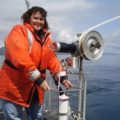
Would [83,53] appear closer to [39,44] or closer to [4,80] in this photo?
[39,44]

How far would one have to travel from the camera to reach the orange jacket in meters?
4.04

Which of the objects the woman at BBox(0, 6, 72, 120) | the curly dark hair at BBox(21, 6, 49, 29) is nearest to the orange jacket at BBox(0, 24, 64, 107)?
the woman at BBox(0, 6, 72, 120)

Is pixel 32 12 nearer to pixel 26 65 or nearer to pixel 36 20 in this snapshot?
pixel 36 20

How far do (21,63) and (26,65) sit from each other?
6 cm

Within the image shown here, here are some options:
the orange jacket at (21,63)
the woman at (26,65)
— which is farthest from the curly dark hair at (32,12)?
the orange jacket at (21,63)

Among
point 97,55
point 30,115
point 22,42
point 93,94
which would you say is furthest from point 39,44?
point 93,94

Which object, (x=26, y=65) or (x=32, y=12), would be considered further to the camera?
(x=32, y=12)

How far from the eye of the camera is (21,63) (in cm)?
400

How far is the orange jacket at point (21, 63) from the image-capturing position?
4.04 metres

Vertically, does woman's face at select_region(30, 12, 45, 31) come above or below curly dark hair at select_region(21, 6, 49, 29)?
below

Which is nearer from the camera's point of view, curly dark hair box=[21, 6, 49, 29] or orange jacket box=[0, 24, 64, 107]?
orange jacket box=[0, 24, 64, 107]

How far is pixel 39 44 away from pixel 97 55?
143 centimetres

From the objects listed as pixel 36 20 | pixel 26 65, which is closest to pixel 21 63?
pixel 26 65

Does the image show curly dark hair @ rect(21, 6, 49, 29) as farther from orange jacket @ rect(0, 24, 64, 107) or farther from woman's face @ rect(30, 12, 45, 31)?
orange jacket @ rect(0, 24, 64, 107)
